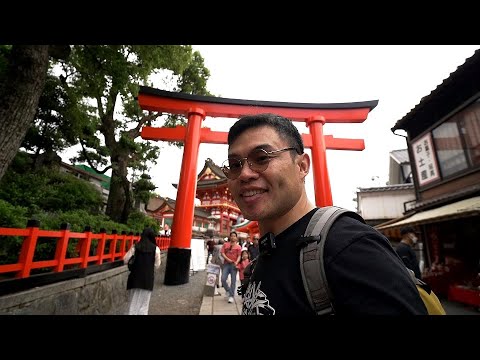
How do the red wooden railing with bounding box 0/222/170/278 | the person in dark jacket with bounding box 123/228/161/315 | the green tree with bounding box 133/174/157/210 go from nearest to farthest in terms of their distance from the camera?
1. the red wooden railing with bounding box 0/222/170/278
2. the person in dark jacket with bounding box 123/228/161/315
3. the green tree with bounding box 133/174/157/210

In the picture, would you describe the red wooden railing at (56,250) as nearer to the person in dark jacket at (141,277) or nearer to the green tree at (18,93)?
the person in dark jacket at (141,277)

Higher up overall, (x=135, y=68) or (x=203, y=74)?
(x=203, y=74)

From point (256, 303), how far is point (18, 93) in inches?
185

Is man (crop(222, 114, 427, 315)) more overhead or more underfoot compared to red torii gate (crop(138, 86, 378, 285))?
more underfoot

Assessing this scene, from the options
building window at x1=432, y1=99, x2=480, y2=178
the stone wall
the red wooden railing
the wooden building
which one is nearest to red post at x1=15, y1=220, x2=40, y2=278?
the red wooden railing

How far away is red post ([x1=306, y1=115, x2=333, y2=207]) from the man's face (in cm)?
655

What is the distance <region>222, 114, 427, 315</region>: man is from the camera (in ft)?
2.20

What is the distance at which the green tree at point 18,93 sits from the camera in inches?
142

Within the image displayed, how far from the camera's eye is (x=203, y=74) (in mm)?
13523

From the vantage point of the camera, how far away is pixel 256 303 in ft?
3.24

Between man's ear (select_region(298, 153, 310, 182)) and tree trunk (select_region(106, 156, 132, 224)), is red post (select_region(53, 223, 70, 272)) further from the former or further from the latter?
tree trunk (select_region(106, 156, 132, 224))

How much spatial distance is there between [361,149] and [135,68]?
7.20m
